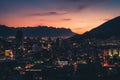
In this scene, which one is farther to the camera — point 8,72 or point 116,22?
point 116,22

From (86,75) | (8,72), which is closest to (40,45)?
(8,72)

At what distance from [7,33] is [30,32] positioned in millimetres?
39355

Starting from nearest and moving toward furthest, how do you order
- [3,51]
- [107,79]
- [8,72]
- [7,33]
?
[107,79] < [8,72] < [3,51] < [7,33]

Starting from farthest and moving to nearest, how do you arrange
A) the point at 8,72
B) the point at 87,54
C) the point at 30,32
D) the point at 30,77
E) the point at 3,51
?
the point at 30,32 → the point at 3,51 → the point at 87,54 → the point at 8,72 → the point at 30,77

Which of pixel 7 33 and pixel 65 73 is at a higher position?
pixel 7 33

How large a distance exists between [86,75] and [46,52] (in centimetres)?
3429

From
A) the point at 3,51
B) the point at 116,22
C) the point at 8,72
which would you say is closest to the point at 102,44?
the point at 116,22

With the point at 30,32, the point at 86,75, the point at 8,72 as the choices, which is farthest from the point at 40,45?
the point at 30,32

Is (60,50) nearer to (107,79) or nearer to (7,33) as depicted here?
(107,79)

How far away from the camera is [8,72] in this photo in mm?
46875

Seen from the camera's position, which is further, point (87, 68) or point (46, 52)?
point (46, 52)

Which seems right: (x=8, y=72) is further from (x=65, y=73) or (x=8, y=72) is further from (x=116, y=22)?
(x=116, y=22)

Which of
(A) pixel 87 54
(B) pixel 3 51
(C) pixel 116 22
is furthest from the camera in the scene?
(C) pixel 116 22

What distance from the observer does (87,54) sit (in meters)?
69.2
